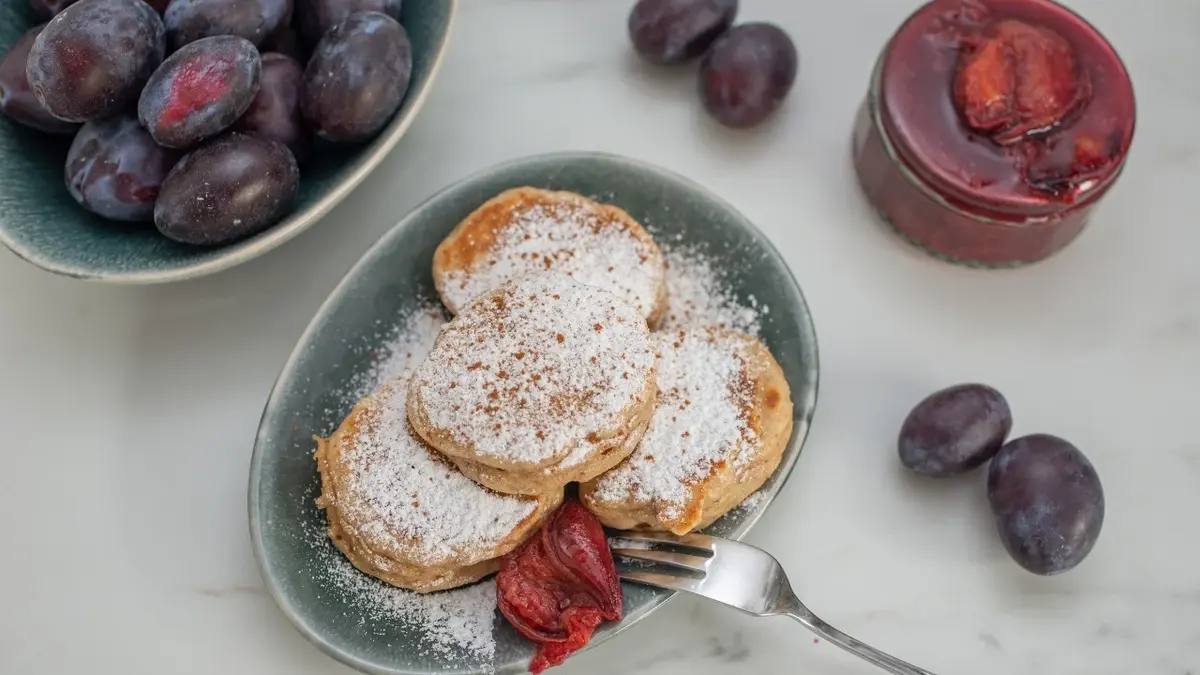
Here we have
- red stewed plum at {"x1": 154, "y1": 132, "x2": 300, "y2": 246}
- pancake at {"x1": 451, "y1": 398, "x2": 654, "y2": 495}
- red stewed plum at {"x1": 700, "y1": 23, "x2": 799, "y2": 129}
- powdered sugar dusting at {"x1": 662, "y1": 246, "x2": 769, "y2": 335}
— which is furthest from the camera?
red stewed plum at {"x1": 700, "y1": 23, "x2": 799, "y2": 129}

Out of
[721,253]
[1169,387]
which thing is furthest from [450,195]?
[1169,387]

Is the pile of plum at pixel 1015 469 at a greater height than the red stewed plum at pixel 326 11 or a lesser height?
lesser

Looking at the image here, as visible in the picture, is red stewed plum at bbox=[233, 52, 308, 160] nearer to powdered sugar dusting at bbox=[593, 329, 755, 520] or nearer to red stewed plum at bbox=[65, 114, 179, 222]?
red stewed plum at bbox=[65, 114, 179, 222]

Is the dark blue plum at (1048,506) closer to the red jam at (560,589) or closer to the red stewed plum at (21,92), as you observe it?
the red jam at (560,589)

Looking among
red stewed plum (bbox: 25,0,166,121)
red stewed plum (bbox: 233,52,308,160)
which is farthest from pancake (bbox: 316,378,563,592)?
red stewed plum (bbox: 25,0,166,121)

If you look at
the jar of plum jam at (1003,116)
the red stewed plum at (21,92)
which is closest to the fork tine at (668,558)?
the jar of plum jam at (1003,116)

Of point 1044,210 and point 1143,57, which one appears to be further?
point 1143,57

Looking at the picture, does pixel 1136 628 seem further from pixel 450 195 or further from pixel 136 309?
pixel 136 309
